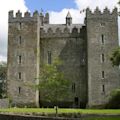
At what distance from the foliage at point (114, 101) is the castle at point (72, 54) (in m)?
1.26

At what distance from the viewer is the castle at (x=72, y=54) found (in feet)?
214

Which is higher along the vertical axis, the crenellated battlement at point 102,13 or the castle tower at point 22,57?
the crenellated battlement at point 102,13

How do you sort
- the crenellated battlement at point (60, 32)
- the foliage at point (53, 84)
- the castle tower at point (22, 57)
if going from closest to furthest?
the foliage at point (53, 84) → the castle tower at point (22, 57) → the crenellated battlement at point (60, 32)

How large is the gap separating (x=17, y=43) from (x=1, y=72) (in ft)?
120

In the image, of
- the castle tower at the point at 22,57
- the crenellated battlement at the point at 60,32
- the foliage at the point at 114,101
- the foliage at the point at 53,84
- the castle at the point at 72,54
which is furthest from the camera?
the crenellated battlement at the point at 60,32

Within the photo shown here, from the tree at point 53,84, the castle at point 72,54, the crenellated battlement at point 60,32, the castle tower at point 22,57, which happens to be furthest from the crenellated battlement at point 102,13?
the tree at point 53,84

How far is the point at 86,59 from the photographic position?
6788 cm

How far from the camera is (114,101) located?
2484 inches

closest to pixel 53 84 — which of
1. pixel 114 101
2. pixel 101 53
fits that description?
pixel 114 101

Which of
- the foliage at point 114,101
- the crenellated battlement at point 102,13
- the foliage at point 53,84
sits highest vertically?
the crenellated battlement at point 102,13

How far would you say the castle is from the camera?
65.4 meters

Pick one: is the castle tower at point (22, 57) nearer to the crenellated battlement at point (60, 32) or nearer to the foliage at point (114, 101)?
the crenellated battlement at point (60, 32)

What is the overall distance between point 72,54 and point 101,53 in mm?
5527

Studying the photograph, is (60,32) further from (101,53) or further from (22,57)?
(101,53)
